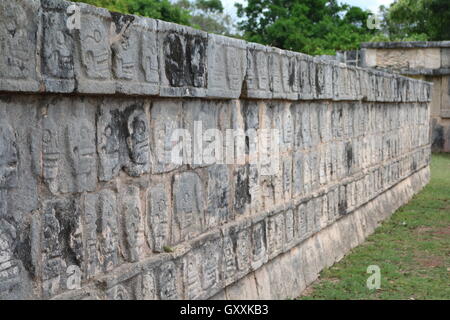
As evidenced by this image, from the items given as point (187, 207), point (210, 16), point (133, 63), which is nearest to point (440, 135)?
point (187, 207)

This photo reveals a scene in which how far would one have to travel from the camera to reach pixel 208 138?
4.02 m

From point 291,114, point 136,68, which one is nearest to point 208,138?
point 136,68

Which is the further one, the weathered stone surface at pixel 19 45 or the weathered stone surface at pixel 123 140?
the weathered stone surface at pixel 123 140

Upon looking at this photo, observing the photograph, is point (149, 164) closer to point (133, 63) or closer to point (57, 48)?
point (133, 63)

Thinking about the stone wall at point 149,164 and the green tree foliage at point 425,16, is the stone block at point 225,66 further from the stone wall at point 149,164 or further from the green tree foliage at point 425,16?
the green tree foliage at point 425,16

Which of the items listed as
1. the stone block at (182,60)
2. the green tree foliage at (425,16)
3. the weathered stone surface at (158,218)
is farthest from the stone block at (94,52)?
the green tree foliage at (425,16)

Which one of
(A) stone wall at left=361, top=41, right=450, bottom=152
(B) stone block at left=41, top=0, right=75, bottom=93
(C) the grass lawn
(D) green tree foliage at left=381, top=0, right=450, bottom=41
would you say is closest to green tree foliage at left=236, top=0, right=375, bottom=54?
(D) green tree foliage at left=381, top=0, right=450, bottom=41

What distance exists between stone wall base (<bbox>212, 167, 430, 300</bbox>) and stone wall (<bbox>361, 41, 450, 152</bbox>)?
32.5ft

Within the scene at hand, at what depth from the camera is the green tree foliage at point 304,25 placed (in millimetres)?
29047

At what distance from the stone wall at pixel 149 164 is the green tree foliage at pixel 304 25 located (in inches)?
897

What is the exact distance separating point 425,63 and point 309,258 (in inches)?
547

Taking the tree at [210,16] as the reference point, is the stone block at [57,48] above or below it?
below

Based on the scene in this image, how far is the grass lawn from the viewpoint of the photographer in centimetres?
540
